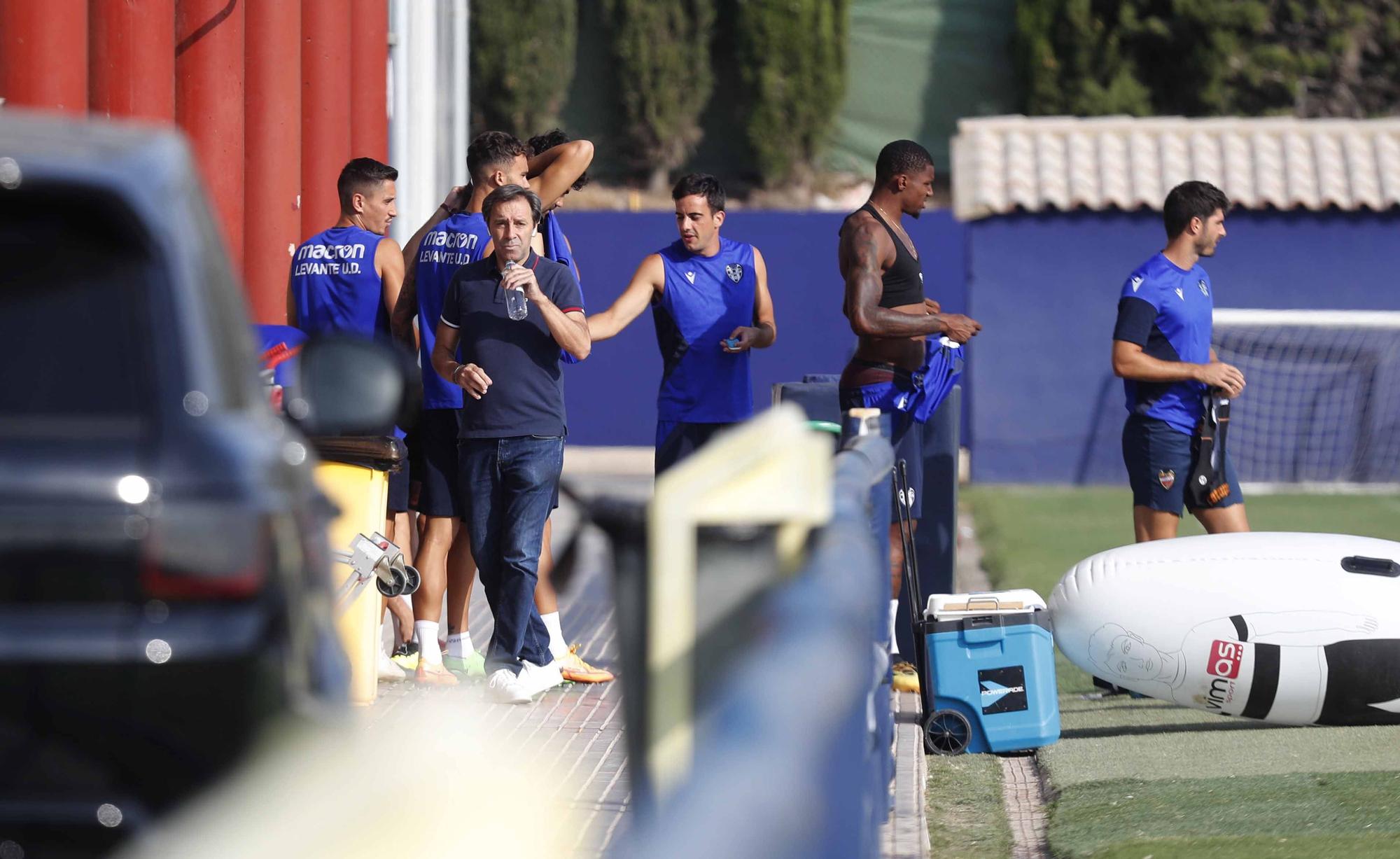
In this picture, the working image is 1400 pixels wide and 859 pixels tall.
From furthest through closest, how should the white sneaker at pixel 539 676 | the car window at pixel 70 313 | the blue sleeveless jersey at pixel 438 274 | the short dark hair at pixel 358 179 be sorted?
the short dark hair at pixel 358 179 < the blue sleeveless jersey at pixel 438 274 < the white sneaker at pixel 539 676 < the car window at pixel 70 313

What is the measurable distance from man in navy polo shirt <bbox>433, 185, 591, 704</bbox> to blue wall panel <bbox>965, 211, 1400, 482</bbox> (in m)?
10.2

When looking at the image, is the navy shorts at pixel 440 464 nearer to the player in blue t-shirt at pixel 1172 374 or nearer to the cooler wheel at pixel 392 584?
the cooler wheel at pixel 392 584

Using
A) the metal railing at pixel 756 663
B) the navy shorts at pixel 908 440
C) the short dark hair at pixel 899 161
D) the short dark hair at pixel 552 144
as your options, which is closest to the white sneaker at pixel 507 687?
the navy shorts at pixel 908 440

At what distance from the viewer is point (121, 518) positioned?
2.16 meters

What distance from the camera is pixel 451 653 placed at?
7352 mm

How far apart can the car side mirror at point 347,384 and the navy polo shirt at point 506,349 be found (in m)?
3.27

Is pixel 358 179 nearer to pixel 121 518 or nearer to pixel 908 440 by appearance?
pixel 908 440

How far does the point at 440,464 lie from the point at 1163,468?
120 inches

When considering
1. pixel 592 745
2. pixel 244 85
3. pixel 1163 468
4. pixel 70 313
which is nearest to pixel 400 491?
pixel 592 745

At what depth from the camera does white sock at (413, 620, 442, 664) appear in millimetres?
7160

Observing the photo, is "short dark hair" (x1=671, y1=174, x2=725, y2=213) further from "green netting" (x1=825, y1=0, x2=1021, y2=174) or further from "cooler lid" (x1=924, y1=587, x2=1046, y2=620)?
"green netting" (x1=825, y1=0, x2=1021, y2=174)

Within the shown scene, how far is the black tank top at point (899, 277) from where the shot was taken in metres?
7.18

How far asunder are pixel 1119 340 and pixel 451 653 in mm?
3140

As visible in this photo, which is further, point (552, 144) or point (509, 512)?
point (552, 144)
